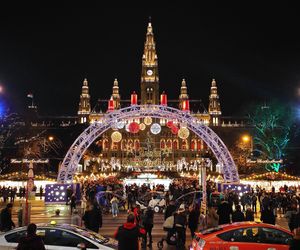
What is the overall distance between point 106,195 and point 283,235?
59.0 feet

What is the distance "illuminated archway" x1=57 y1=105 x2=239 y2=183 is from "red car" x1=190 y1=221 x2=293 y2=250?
21.1 m

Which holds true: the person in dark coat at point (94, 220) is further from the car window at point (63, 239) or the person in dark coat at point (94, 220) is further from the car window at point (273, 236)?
the car window at point (273, 236)

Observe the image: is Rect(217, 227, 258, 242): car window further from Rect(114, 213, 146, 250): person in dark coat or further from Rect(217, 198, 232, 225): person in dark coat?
Rect(217, 198, 232, 225): person in dark coat

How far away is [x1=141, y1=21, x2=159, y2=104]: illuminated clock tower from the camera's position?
4966 inches

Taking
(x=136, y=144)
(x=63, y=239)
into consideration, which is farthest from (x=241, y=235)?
(x=136, y=144)

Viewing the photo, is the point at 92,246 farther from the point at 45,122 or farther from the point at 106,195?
the point at 45,122

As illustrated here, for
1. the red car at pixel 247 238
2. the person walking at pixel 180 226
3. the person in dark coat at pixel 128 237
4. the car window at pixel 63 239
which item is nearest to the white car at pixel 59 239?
→ the car window at pixel 63 239

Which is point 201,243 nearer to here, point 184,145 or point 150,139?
point 150,139

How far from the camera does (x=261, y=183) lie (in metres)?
38.5

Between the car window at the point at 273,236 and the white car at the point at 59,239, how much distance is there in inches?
131

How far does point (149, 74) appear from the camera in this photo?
128 metres

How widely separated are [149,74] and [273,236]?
121m

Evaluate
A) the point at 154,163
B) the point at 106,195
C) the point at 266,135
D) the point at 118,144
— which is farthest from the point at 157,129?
the point at 118,144

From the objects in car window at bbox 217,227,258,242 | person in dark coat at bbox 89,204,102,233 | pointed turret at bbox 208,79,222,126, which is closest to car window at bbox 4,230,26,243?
person in dark coat at bbox 89,204,102,233
